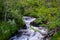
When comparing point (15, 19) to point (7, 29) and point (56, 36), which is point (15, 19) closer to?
point (7, 29)

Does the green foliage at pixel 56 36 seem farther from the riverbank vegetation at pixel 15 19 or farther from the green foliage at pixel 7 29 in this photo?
the green foliage at pixel 7 29

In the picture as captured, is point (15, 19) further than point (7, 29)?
Yes

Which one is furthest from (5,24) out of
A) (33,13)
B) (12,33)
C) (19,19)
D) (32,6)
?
(32,6)

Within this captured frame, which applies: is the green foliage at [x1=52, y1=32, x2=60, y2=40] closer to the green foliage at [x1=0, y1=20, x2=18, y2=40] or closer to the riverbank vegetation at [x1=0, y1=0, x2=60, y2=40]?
the riverbank vegetation at [x1=0, y1=0, x2=60, y2=40]

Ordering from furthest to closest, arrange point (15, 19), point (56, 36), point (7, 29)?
1. point (15, 19)
2. point (7, 29)
3. point (56, 36)

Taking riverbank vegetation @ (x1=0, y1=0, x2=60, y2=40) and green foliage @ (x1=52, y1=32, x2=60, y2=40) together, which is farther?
riverbank vegetation @ (x1=0, y1=0, x2=60, y2=40)

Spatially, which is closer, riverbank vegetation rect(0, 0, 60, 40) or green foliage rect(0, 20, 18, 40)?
green foliage rect(0, 20, 18, 40)

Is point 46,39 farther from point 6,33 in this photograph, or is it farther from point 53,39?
point 6,33

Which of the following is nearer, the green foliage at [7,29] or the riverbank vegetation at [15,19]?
the green foliage at [7,29]

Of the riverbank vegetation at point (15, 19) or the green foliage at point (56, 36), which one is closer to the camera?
the green foliage at point (56, 36)

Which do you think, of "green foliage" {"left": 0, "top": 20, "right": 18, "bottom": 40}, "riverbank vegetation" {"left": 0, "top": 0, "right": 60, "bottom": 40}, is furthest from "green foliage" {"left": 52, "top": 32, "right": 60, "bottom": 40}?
"green foliage" {"left": 0, "top": 20, "right": 18, "bottom": 40}

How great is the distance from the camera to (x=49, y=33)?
49.3 feet

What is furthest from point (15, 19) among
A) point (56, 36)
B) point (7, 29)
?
point (56, 36)

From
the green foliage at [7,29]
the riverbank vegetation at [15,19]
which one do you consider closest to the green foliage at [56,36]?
the riverbank vegetation at [15,19]
